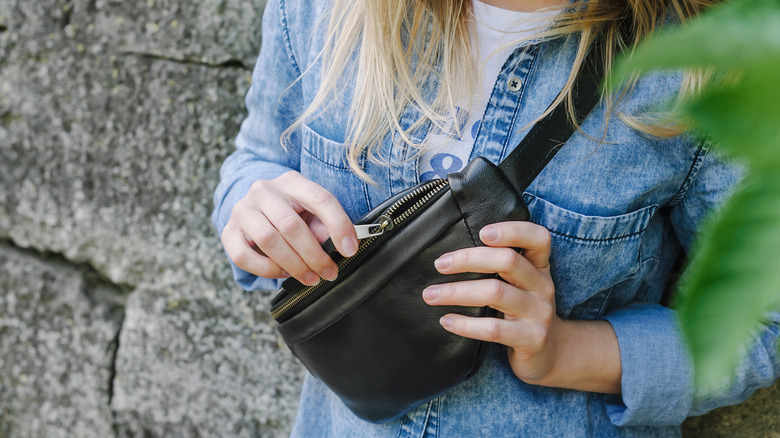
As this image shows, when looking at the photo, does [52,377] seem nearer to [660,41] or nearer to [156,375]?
[156,375]

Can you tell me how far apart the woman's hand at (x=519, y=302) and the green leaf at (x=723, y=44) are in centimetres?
38

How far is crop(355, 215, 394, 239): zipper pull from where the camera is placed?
529 mm

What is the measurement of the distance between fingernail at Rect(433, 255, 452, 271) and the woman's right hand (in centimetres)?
8

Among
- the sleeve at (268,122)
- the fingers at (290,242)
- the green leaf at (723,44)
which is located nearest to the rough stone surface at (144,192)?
the sleeve at (268,122)

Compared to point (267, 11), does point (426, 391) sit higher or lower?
lower

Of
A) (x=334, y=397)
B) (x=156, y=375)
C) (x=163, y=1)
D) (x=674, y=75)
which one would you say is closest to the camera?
(x=674, y=75)

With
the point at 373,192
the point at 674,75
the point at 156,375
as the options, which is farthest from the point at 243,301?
the point at 674,75

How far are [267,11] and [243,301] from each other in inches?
21.5

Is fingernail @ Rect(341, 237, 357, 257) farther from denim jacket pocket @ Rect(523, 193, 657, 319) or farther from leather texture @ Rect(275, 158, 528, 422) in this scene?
denim jacket pocket @ Rect(523, 193, 657, 319)

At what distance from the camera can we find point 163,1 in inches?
39.0

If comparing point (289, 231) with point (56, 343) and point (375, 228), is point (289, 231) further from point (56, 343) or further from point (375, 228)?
point (56, 343)

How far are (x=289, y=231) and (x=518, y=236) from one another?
0.22 m

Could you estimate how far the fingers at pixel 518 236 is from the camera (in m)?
0.50

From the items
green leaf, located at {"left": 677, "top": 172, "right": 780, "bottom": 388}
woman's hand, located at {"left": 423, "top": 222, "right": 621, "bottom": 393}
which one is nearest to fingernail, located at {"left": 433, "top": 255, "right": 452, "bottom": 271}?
woman's hand, located at {"left": 423, "top": 222, "right": 621, "bottom": 393}
